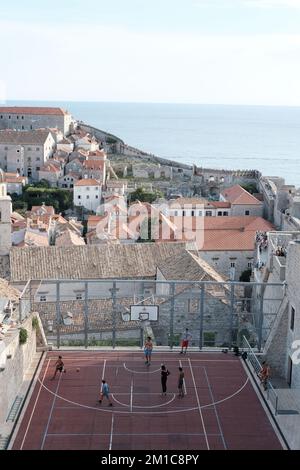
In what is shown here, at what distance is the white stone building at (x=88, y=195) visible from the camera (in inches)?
1980

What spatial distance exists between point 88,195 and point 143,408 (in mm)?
38984

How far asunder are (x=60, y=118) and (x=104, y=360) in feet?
200

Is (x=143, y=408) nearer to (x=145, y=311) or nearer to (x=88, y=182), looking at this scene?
(x=145, y=311)

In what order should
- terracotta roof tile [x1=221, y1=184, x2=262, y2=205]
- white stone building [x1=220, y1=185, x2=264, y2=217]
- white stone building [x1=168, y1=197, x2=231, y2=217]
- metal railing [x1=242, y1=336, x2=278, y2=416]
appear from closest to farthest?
metal railing [x1=242, y1=336, x2=278, y2=416], white stone building [x1=168, y1=197, x2=231, y2=217], white stone building [x1=220, y1=185, x2=264, y2=217], terracotta roof tile [x1=221, y1=184, x2=262, y2=205]

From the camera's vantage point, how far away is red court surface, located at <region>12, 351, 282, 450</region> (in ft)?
36.3

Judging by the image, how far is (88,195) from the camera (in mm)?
50469

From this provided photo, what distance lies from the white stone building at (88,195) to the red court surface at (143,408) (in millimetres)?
36010

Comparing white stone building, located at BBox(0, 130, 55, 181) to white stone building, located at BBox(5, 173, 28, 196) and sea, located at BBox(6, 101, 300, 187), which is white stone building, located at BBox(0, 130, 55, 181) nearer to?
white stone building, located at BBox(5, 173, 28, 196)

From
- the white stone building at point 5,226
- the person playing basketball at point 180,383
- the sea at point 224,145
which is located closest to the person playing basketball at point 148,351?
the person playing basketball at point 180,383

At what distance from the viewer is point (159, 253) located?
2561cm

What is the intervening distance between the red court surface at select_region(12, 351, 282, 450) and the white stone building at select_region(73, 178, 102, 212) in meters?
36.0

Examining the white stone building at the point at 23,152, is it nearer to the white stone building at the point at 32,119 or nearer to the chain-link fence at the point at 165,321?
the white stone building at the point at 32,119

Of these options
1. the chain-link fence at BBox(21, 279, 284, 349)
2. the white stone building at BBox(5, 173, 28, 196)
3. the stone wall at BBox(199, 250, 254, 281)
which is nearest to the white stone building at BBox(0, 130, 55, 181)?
the white stone building at BBox(5, 173, 28, 196)
